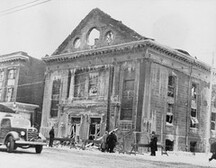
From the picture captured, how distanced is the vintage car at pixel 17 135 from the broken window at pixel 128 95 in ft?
36.4

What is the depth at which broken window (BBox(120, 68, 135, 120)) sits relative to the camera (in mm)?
28531

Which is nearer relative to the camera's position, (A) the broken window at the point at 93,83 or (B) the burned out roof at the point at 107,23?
(B) the burned out roof at the point at 107,23

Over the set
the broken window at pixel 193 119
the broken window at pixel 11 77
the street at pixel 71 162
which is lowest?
the street at pixel 71 162

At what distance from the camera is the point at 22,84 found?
39938 millimetres

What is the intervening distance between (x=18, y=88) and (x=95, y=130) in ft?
42.6

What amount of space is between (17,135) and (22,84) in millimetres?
23025

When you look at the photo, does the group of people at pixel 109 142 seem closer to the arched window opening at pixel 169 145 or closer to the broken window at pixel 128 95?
the broken window at pixel 128 95

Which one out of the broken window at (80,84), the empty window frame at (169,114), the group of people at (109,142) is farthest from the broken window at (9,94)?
the group of people at (109,142)

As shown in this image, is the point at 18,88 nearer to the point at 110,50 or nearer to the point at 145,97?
the point at 110,50

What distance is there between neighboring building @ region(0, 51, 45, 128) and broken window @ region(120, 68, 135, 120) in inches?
546

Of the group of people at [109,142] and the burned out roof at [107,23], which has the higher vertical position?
the burned out roof at [107,23]

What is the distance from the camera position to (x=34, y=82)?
41.4 metres

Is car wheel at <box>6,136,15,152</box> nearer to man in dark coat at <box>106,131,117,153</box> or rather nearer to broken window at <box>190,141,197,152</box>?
man in dark coat at <box>106,131,117,153</box>

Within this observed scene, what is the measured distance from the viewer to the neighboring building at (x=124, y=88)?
2803cm
